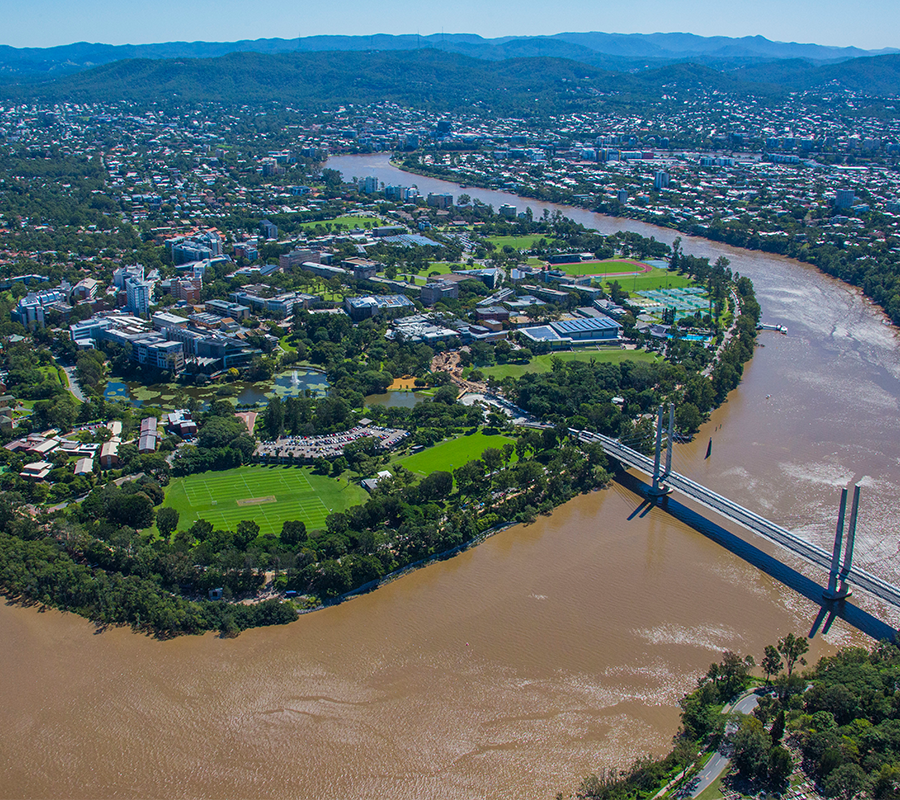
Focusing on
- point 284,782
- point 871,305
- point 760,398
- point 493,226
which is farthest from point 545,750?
point 493,226

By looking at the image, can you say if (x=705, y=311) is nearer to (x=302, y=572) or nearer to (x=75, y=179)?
→ (x=302, y=572)

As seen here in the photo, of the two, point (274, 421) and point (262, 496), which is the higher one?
point (274, 421)

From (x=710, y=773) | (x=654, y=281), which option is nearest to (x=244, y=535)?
(x=710, y=773)

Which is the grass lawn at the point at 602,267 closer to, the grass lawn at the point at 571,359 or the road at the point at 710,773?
the grass lawn at the point at 571,359

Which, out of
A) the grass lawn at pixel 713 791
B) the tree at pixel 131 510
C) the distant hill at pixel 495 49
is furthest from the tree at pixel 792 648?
the distant hill at pixel 495 49

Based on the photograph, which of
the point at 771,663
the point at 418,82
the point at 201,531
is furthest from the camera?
the point at 418,82

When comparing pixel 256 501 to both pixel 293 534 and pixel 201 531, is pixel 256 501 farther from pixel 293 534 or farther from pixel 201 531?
pixel 293 534

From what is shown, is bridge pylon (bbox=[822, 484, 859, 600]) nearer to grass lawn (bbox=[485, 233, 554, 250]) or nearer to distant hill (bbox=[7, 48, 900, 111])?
grass lawn (bbox=[485, 233, 554, 250])
